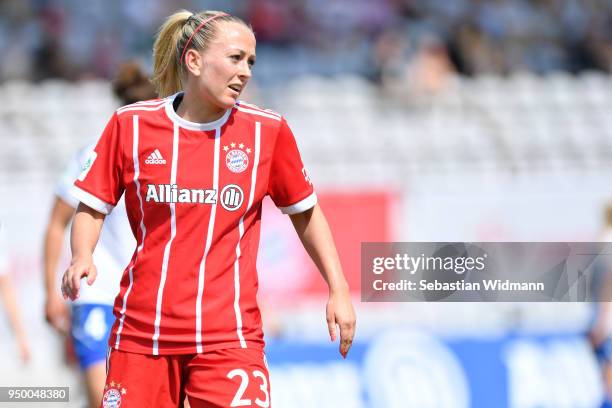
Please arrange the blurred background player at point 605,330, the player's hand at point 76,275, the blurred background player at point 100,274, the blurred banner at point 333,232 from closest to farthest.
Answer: the player's hand at point 76,275
the blurred background player at point 100,274
the blurred background player at point 605,330
the blurred banner at point 333,232

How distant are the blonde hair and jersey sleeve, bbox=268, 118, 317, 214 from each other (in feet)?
1.30

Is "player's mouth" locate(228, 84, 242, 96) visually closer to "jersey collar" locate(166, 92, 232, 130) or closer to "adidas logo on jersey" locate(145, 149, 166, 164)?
"jersey collar" locate(166, 92, 232, 130)

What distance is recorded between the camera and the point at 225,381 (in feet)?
12.9

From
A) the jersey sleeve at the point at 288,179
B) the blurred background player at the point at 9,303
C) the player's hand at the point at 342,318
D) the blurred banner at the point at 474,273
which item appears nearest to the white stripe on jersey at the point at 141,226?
the jersey sleeve at the point at 288,179

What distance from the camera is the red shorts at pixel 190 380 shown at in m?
3.93

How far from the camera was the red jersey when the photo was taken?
13.0ft

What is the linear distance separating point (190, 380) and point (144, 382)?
0.15 metres

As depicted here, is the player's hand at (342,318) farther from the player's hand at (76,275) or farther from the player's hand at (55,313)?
the player's hand at (55,313)

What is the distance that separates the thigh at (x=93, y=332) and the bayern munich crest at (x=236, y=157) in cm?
155

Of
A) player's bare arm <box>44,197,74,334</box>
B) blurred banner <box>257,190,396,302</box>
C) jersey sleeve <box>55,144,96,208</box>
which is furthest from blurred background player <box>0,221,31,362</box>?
blurred banner <box>257,190,396,302</box>

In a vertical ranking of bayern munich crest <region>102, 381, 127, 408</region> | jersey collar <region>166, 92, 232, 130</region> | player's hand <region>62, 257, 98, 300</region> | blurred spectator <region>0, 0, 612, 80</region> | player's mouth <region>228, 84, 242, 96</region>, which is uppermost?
blurred spectator <region>0, 0, 612, 80</region>

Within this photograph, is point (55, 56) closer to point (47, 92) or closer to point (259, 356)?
point (47, 92)

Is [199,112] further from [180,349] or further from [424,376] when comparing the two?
[424,376]

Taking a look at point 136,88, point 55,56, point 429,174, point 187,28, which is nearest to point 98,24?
point 55,56
